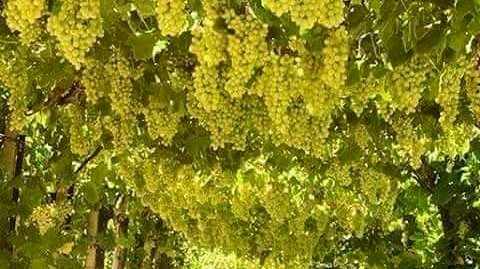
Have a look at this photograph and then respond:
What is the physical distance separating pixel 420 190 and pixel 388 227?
53cm

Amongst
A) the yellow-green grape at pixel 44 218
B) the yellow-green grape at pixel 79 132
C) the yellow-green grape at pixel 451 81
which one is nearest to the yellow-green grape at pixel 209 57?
the yellow-green grape at pixel 451 81

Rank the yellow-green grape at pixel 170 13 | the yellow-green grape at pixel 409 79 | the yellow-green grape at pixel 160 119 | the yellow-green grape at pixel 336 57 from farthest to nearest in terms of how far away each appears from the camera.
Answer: the yellow-green grape at pixel 160 119 → the yellow-green grape at pixel 409 79 → the yellow-green grape at pixel 336 57 → the yellow-green grape at pixel 170 13

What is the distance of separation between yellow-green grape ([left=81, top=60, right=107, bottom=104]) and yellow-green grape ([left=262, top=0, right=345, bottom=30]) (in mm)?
1370

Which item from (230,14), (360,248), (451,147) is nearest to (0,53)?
(230,14)

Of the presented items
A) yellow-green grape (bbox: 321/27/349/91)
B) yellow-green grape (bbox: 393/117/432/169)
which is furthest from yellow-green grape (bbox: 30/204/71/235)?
yellow-green grape (bbox: 321/27/349/91)

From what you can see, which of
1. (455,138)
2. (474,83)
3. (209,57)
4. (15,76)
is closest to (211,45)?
(209,57)

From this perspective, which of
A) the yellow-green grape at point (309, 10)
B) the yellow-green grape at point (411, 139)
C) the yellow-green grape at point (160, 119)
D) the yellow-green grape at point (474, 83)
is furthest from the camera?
the yellow-green grape at point (411, 139)

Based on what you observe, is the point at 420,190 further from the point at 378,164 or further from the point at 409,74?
the point at 409,74

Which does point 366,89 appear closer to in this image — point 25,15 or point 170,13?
point 170,13

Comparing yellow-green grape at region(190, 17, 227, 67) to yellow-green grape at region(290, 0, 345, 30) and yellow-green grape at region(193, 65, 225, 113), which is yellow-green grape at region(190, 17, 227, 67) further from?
yellow-green grape at region(290, 0, 345, 30)

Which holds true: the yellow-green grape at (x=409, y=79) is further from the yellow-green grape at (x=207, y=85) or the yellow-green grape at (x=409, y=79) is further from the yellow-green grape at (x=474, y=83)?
the yellow-green grape at (x=207, y=85)

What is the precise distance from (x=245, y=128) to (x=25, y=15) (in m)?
1.53

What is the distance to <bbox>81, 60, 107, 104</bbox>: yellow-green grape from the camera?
10.9 feet

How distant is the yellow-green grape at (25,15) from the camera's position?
2.18m
